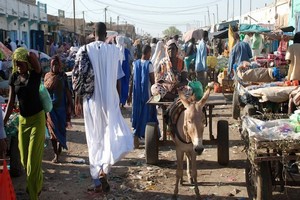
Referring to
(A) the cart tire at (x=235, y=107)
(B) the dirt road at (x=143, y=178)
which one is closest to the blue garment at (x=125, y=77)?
(A) the cart tire at (x=235, y=107)

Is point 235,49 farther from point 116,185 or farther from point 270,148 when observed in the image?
point 270,148

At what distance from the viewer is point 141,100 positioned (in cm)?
834

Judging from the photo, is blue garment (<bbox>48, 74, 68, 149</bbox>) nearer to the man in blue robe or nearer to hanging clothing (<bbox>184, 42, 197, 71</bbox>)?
the man in blue robe

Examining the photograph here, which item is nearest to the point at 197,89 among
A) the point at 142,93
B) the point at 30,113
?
the point at 142,93

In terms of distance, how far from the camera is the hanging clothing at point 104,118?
576 cm

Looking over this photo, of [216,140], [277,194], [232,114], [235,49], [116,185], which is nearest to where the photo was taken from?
[277,194]

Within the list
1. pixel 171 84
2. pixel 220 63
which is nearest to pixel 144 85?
pixel 171 84

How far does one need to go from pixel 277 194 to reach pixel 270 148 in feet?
5.34

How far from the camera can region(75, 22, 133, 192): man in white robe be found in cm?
576

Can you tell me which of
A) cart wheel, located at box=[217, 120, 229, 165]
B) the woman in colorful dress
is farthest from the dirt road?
the woman in colorful dress

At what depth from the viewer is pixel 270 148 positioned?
169 inches

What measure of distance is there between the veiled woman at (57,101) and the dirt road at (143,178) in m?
0.53

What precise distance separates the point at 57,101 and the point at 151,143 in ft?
→ 6.05

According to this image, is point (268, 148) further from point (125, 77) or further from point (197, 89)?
point (125, 77)
